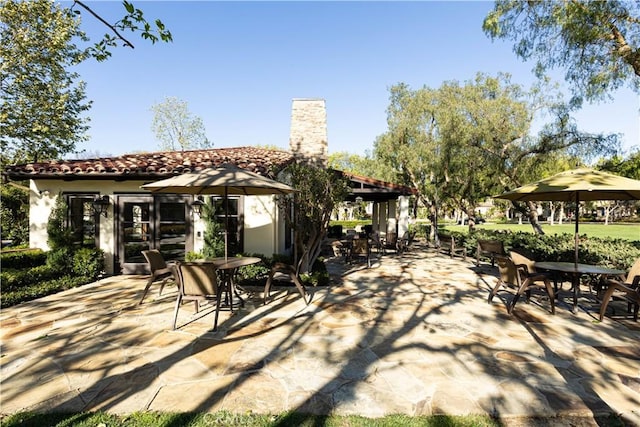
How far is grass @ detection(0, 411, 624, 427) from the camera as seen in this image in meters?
2.61

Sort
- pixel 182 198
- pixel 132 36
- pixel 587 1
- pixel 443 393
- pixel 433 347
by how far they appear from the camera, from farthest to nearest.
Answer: pixel 182 198 < pixel 587 1 < pixel 433 347 < pixel 443 393 < pixel 132 36

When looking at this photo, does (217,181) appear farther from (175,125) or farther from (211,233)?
(175,125)

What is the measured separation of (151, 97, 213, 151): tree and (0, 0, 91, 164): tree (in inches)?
626

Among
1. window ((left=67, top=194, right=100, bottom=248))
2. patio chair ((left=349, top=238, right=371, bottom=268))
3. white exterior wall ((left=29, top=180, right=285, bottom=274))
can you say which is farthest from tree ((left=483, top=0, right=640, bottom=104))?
window ((left=67, top=194, right=100, bottom=248))

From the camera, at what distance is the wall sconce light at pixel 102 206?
9108mm

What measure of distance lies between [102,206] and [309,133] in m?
6.92

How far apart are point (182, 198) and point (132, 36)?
692cm

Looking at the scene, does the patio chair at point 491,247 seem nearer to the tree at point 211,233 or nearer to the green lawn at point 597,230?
the tree at point 211,233

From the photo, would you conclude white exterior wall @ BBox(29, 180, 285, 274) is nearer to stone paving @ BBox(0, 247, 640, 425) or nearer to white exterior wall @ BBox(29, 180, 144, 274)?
white exterior wall @ BBox(29, 180, 144, 274)

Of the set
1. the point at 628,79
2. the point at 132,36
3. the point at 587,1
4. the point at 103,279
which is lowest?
the point at 103,279

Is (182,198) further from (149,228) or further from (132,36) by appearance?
(132,36)

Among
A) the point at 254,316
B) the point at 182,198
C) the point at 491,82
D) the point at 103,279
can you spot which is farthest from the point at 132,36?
the point at 491,82

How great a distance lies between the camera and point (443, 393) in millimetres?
3117

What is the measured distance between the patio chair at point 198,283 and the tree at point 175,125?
94.9 ft
